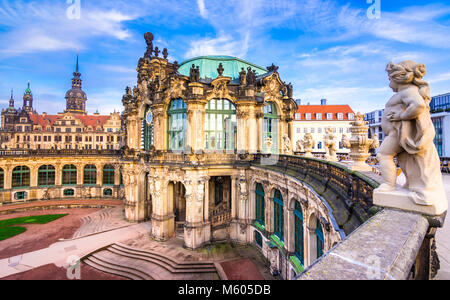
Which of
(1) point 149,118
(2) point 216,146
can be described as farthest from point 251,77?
(1) point 149,118

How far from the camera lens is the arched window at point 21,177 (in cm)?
3591

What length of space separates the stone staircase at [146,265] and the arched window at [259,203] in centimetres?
549

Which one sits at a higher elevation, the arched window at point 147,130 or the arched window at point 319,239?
the arched window at point 147,130

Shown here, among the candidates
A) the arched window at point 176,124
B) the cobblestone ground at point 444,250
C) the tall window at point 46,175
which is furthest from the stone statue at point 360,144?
the tall window at point 46,175

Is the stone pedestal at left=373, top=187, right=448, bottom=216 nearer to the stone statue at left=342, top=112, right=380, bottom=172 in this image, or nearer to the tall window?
the stone statue at left=342, top=112, right=380, bottom=172

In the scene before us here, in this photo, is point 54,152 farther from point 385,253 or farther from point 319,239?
point 385,253

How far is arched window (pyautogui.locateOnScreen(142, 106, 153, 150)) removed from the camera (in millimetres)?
25578

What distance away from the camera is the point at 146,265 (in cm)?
1780

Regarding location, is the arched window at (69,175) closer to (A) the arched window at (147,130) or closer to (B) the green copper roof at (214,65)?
(A) the arched window at (147,130)

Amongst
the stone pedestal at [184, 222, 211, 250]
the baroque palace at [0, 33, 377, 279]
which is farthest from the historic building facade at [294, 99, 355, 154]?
the stone pedestal at [184, 222, 211, 250]

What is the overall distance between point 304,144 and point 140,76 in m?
21.4

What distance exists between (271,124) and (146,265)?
17.2 m

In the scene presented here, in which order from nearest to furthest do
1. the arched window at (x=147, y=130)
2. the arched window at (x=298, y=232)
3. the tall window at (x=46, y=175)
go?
the arched window at (x=298, y=232), the arched window at (x=147, y=130), the tall window at (x=46, y=175)
